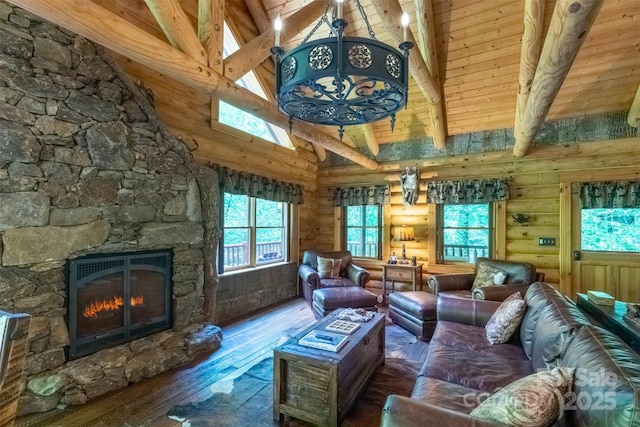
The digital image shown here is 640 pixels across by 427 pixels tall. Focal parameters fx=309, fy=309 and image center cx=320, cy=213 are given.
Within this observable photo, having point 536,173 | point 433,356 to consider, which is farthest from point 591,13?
point 536,173

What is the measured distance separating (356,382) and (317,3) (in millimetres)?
4345

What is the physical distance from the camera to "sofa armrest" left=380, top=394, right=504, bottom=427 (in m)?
1.28

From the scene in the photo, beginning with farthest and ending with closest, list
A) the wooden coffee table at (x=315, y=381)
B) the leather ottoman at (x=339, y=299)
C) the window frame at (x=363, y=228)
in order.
Answer: the window frame at (x=363, y=228) < the leather ottoman at (x=339, y=299) < the wooden coffee table at (x=315, y=381)

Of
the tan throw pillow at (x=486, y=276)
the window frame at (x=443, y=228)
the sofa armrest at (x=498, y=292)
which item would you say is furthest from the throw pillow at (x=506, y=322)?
the window frame at (x=443, y=228)

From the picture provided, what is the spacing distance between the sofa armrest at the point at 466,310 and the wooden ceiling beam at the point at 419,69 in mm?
2474

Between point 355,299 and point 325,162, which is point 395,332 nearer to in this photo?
point 355,299

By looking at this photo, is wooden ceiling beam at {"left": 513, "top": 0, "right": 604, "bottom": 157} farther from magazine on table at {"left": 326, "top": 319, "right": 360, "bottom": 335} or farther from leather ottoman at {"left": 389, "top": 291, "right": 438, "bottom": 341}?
magazine on table at {"left": 326, "top": 319, "right": 360, "bottom": 335}

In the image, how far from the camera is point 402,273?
216 inches

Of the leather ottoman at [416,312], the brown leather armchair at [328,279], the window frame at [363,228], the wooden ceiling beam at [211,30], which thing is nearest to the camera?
the wooden ceiling beam at [211,30]

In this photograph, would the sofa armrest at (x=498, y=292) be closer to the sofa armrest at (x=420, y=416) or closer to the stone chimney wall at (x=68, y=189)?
the sofa armrest at (x=420, y=416)

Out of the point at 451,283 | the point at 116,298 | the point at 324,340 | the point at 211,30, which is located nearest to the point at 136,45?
the point at 211,30

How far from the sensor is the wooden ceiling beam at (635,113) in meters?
4.04

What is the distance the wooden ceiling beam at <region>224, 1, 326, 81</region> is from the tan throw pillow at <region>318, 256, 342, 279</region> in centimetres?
325

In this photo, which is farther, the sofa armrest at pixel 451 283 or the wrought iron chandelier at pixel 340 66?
the sofa armrest at pixel 451 283
